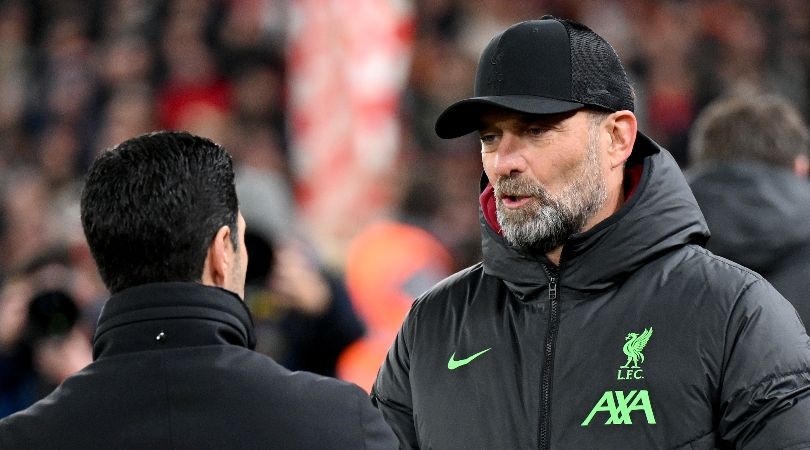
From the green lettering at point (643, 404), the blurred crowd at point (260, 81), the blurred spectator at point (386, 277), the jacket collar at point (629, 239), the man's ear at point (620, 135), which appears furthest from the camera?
the blurred crowd at point (260, 81)

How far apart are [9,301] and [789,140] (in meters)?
2.53

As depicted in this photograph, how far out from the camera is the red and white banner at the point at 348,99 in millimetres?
8039

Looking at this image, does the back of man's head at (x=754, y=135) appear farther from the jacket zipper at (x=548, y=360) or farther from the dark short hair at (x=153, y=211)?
the dark short hair at (x=153, y=211)

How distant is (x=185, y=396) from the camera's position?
A: 2100 mm

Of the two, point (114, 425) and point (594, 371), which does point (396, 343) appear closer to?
point (594, 371)

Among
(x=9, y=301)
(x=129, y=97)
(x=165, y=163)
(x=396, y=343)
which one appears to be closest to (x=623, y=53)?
(x=129, y=97)

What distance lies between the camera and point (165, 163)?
2.22 m

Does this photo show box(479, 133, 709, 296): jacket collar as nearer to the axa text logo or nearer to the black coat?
the axa text logo

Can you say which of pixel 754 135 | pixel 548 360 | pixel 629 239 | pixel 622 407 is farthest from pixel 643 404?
pixel 754 135

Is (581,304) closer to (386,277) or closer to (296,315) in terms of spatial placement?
(296,315)

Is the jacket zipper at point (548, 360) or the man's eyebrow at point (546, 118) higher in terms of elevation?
the man's eyebrow at point (546, 118)

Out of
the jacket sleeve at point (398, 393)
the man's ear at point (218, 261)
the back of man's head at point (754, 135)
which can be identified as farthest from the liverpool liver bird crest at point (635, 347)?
the back of man's head at point (754, 135)

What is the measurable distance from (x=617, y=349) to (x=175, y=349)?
86 centimetres

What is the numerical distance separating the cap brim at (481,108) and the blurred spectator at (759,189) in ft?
2.95
